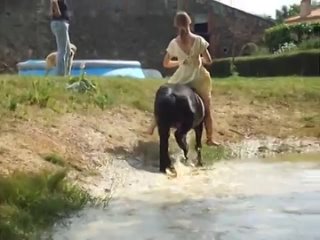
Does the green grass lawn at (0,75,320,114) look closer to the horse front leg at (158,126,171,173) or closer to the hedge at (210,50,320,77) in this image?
the horse front leg at (158,126,171,173)

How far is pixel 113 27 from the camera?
34094mm

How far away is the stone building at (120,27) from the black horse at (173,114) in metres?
20.6

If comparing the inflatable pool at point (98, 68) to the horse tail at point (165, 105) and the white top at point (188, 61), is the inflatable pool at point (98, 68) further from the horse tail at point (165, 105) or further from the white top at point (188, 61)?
the horse tail at point (165, 105)

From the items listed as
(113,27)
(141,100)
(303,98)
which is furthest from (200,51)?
(113,27)

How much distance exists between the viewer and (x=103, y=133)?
12.5 metres

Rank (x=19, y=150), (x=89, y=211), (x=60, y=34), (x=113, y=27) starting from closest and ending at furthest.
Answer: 1. (x=89, y=211)
2. (x=19, y=150)
3. (x=60, y=34)
4. (x=113, y=27)

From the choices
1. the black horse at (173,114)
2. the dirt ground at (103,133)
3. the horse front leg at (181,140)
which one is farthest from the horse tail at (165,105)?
the dirt ground at (103,133)

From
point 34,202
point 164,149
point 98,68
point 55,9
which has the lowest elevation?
point 98,68

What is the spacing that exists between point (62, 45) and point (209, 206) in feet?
29.6

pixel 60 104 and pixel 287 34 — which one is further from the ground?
pixel 60 104

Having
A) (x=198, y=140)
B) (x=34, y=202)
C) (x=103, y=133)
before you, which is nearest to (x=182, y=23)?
(x=198, y=140)

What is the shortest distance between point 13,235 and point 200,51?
18.9 ft

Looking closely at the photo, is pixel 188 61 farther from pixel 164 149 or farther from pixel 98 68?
pixel 98 68

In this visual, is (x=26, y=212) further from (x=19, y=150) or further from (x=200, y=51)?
(x=200, y=51)
